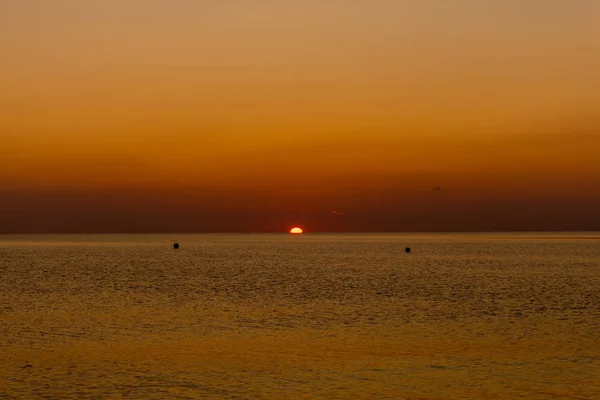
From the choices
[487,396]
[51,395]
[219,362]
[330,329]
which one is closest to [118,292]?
[330,329]

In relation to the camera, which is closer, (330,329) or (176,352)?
(176,352)

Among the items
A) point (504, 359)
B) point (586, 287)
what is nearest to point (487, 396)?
point (504, 359)

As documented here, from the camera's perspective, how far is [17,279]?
3100 inches

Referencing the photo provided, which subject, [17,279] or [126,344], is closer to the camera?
Answer: [126,344]

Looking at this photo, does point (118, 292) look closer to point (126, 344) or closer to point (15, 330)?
point (15, 330)

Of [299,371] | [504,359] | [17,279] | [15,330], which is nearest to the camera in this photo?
[299,371]

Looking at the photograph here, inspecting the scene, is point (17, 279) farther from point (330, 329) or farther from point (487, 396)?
point (487, 396)

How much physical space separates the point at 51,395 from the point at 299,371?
8516mm

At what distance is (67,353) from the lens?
2931 centimetres

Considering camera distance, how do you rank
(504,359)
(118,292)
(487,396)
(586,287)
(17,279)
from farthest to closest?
(17,279), (586,287), (118,292), (504,359), (487,396)

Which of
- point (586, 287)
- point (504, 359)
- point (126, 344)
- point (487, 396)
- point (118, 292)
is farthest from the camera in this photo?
point (586, 287)

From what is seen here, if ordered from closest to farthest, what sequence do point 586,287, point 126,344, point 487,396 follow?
point 487,396 → point 126,344 → point 586,287

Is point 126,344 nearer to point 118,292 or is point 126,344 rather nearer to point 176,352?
point 176,352

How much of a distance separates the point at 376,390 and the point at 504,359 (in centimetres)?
751
